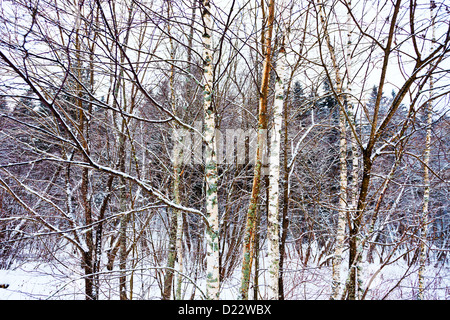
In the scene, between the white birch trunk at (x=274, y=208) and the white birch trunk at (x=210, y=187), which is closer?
the white birch trunk at (x=210, y=187)

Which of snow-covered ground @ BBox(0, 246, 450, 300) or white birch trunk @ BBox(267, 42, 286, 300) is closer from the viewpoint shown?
white birch trunk @ BBox(267, 42, 286, 300)

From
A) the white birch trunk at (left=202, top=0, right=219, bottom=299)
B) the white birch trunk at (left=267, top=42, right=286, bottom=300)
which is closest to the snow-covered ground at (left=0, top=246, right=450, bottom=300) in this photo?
the white birch trunk at (left=267, top=42, right=286, bottom=300)

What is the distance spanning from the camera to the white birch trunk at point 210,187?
2143 millimetres

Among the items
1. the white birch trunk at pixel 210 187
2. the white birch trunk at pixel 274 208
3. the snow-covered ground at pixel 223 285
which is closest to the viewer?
the white birch trunk at pixel 210 187

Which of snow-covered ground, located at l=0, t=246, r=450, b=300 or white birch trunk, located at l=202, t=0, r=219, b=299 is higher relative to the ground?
white birch trunk, located at l=202, t=0, r=219, b=299

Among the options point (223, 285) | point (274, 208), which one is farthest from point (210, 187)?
point (223, 285)

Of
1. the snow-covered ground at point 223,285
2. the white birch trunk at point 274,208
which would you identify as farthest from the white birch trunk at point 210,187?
the snow-covered ground at point 223,285

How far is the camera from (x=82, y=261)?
384 centimetres

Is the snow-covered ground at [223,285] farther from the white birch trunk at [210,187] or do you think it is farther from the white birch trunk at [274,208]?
the white birch trunk at [210,187]

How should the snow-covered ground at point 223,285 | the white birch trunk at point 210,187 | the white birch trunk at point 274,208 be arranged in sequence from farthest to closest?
the snow-covered ground at point 223,285 → the white birch trunk at point 274,208 → the white birch trunk at point 210,187

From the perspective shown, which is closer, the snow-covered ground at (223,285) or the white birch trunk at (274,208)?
the white birch trunk at (274,208)

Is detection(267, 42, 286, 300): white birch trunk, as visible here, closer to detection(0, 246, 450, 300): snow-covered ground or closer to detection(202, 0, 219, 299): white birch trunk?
detection(0, 246, 450, 300): snow-covered ground

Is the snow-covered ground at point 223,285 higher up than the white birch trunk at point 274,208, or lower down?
lower down

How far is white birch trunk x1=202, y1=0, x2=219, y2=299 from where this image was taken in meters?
2.14
